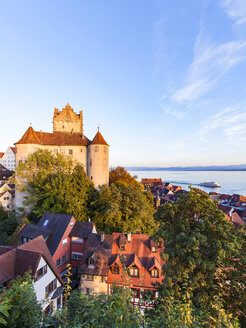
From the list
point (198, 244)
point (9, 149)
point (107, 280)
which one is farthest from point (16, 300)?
point (9, 149)

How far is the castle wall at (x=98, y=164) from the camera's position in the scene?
3400 cm

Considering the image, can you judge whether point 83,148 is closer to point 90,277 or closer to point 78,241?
point 78,241

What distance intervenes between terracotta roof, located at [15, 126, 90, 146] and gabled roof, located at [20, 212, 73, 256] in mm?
16266

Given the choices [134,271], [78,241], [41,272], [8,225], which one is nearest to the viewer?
[41,272]

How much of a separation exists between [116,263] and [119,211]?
8.71 meters

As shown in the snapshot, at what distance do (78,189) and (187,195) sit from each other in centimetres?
1969

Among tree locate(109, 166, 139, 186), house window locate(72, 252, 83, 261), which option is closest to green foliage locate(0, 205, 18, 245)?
house window locate(72, 252, 83, 261)

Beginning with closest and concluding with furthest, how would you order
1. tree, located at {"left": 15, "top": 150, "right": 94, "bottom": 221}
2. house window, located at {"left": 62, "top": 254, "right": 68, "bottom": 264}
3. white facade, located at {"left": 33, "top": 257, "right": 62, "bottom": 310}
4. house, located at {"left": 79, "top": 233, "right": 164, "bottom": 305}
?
white facade, located at {"left": 33, "top": 257, "right": 62, "bottom": 310} < house, located at {"left": 79, "top": 233, "right": 164, "bottom": 305} < house window, located at {"left": 62, "top": 254, "right": 68, "bottom": 264} < tree, located at {"left": 15, "top": 150, "right": 94, "bottom": 221}

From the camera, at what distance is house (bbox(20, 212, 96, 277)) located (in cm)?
1950

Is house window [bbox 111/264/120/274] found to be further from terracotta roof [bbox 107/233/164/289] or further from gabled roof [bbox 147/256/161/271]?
gabled roof [bbox 147/256/161/271]

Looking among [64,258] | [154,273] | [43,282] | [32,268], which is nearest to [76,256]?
[64,258]

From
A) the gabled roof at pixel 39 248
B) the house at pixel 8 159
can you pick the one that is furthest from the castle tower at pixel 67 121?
the house at pixel 8 159

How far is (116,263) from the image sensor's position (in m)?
17.1

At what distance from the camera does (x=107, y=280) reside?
54.7ft
